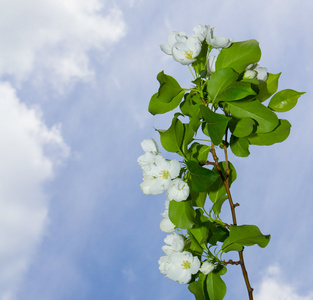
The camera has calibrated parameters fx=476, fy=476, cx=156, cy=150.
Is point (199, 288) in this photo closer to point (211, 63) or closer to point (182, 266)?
point (182, 266)

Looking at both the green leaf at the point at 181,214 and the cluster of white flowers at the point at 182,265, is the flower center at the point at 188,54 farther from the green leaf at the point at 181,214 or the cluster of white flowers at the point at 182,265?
the cluster of white flowers at the point at 182,265

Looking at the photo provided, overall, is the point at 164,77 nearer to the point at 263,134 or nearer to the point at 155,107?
the point at 155,107

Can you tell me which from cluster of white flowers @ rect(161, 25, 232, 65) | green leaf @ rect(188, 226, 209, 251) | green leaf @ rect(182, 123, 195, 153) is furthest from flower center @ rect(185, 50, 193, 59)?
green leaf @ rect(188, 226, 209, 251)

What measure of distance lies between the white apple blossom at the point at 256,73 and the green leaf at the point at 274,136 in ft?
0.51

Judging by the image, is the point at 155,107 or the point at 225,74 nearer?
the point at 225,74

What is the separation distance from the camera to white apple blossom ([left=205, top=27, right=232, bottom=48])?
4.81 ft

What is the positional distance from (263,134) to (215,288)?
519mm

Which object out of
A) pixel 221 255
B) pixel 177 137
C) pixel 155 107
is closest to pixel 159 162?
pixel 177 137

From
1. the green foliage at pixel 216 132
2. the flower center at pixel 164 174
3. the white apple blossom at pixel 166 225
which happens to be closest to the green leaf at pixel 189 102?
the green foliage at pixel 216 132

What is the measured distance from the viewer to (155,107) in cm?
159

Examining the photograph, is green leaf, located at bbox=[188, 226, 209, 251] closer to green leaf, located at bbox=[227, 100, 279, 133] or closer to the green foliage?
the green foliage

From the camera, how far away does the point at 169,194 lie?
4.66ft

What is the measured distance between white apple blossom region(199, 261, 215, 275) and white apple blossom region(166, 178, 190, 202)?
8.9 inches

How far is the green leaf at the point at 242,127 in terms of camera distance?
4.82ft
